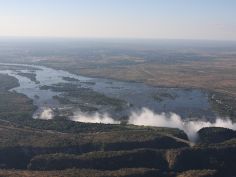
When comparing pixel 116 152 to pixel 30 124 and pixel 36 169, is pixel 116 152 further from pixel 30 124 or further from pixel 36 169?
pixel 30 124

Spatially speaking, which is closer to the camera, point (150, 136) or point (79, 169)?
point (79, 169)

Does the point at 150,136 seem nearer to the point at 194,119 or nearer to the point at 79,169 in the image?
the point at 79,169

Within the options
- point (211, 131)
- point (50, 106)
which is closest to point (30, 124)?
point (50, 106)

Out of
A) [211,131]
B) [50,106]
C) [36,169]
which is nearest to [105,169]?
[36,169]

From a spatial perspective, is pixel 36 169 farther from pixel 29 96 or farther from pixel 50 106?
pixel 29 96

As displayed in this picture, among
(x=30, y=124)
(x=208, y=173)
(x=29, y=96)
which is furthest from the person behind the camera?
(x=29, y=96)

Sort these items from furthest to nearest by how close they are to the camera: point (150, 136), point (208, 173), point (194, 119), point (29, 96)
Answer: point (29, 96), point (194, 119), point (150, 136), point (208, 173)

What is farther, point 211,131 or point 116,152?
point 211,131

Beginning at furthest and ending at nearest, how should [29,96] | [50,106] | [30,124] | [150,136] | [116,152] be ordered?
[29,96], [50,106], [30,124], [150,136], [116,152]

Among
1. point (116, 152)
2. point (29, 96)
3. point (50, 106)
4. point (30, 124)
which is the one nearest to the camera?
point (116, 152)
